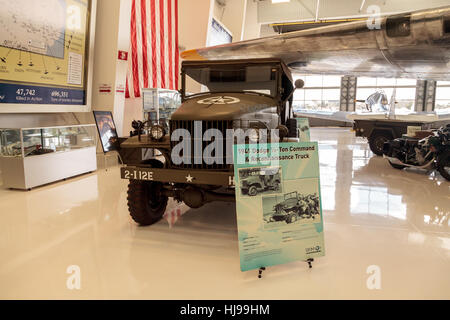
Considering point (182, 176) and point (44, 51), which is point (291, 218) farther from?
point (44, 51)

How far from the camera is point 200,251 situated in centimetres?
308

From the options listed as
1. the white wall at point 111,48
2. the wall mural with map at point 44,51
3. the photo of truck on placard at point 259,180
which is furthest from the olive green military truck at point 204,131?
the white wall at point 111,48

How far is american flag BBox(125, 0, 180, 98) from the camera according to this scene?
9086 mm

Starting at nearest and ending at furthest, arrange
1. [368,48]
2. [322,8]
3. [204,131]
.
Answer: [204,131], [368,48], [322,8]

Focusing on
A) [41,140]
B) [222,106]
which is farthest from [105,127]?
[222,106]

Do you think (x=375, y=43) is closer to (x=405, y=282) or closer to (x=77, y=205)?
(x=405, y=282)

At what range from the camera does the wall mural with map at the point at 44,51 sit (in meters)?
5.57

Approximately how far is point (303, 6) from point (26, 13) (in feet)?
41.2

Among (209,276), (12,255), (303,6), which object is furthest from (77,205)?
(303,6)

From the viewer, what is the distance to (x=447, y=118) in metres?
10.7

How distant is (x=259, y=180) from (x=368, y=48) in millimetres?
5057

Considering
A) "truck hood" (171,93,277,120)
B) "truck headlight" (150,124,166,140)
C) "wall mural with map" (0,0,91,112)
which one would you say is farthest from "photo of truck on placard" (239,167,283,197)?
"wall mural with map" (0,0,91,112)

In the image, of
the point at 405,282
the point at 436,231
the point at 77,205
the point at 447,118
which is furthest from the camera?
the point at 447,118

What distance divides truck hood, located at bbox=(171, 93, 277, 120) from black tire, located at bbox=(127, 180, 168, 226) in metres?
0.88
